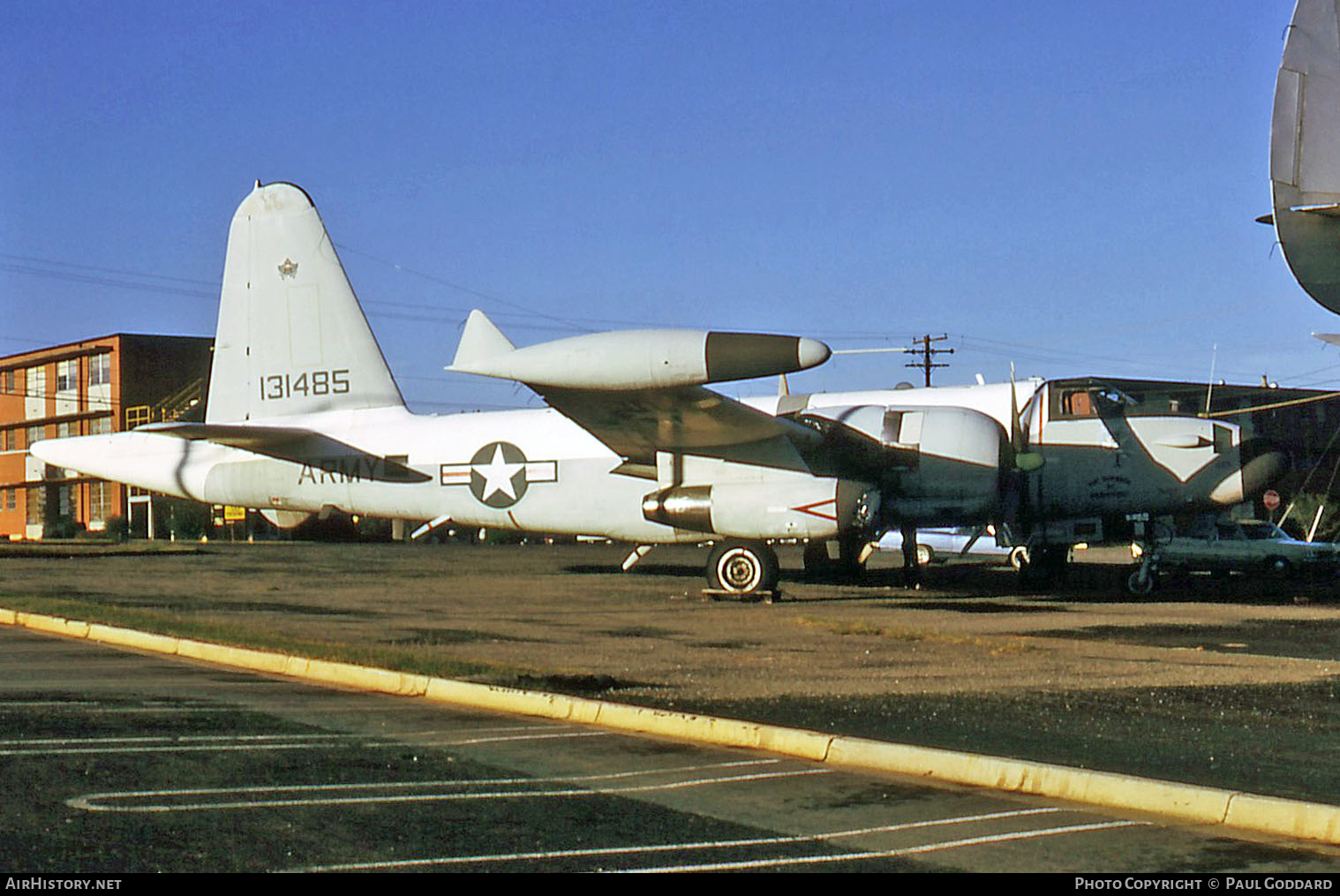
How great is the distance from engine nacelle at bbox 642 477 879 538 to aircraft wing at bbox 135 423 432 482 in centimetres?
498

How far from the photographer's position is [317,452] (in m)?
23.2

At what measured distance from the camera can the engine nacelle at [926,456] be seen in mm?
20016

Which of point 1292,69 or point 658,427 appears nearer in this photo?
point 1292,69

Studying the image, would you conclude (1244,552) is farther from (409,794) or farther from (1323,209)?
(409,794)

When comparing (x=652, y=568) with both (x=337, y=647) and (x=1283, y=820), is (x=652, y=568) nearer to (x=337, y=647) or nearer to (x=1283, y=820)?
(x=337, y=647)

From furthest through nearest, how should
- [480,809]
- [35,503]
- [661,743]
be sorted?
[35,503] < [661,743] < [480,809]

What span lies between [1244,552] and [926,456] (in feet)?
46.0

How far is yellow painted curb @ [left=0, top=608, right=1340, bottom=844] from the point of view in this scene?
5840 millimetres

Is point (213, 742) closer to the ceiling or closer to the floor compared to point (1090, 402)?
closer to the floor

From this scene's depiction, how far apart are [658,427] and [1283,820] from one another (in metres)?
14.3

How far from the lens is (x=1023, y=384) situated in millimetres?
22125

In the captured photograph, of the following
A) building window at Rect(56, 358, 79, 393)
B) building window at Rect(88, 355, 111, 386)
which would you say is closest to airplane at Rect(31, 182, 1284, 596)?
building window at Rect(88, 355, 111, 386)

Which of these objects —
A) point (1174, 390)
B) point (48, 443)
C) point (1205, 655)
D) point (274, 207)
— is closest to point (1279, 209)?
point (1205, 655)

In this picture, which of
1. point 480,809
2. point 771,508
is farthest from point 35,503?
point 480,809
